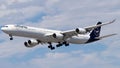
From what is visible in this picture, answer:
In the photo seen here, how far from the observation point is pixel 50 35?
135375 mm

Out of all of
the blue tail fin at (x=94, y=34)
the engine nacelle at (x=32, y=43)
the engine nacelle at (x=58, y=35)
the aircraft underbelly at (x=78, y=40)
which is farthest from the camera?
the blue tail fin at (x=94, y=34)

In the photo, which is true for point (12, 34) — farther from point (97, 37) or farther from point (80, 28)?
point (97, 37)

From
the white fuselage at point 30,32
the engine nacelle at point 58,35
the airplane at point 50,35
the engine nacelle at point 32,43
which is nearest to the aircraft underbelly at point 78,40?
the airplane at point 50,35

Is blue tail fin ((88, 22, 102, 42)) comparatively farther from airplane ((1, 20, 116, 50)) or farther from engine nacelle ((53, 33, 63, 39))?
engine nacelle ((53, 33, 63, 39))

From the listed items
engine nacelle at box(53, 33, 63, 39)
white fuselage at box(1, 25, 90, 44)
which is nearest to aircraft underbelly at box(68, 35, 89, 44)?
white fuselage at box(1, 25, 90, 44)

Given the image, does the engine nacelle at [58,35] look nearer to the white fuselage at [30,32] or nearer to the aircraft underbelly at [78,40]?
the white fuselage at [30,32]

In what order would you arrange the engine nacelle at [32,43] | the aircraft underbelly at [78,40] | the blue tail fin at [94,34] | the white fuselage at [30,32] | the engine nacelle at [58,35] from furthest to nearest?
1. the blue tail fin at [94,34]
2. the aircraft underbelly at [78,40]
3. the engine nacelle at [32,43]
4. the engine nacelle at [58,35]
5. the white fuselage at [30,32]

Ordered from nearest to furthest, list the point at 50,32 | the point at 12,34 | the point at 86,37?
the point at 12,34, the point at 50,32, the point at 86,37

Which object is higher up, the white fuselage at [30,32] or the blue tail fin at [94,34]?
the white fuselage at [30,32]

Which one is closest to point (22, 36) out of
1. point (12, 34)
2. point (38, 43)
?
point (12, 34)

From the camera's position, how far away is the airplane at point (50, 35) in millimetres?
129875

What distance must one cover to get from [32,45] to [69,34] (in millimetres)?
9506

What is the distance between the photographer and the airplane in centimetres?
12988

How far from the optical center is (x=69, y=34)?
13900 cm
